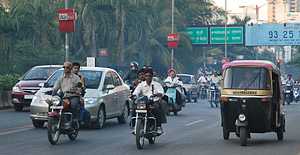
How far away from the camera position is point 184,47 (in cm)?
5944

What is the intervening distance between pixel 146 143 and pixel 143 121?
113 centimetres

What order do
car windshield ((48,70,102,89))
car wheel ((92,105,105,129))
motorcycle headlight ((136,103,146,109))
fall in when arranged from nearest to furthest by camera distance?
motorcycle headlight ((136,103,146,109)), car wheel ((92,105,105,129)), car windshield ((48,70,102,89))

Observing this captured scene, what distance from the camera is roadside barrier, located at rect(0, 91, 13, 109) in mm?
22891

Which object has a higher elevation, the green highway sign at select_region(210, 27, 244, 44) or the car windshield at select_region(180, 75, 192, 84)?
the green highway sign at select_region(210, 27, 244, 44)

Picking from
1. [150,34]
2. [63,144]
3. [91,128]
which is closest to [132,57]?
[150,34]

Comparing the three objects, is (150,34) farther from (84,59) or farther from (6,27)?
(6,27)

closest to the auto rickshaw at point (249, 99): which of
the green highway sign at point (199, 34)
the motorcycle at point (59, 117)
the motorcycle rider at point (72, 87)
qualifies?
the motorcycle rider at point (72, 87)

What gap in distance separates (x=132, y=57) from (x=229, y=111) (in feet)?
144

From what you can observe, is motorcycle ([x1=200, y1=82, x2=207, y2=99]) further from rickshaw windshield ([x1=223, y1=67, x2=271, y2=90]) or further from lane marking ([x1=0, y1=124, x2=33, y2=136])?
rickshaw windshield ([x1=223, y1=67, x2=271, y2=90])

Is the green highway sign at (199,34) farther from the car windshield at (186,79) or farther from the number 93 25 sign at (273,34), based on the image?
the car windshield at (186,79)

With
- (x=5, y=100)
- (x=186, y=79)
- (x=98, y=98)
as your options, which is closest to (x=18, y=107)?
(x=5, y=100)

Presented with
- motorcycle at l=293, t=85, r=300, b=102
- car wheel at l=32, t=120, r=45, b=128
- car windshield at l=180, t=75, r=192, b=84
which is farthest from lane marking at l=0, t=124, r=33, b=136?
motorcycle at l=293, t=85, r=300, b=102

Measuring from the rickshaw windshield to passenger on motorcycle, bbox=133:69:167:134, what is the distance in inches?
55.2

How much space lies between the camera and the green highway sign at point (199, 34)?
2406 inches
